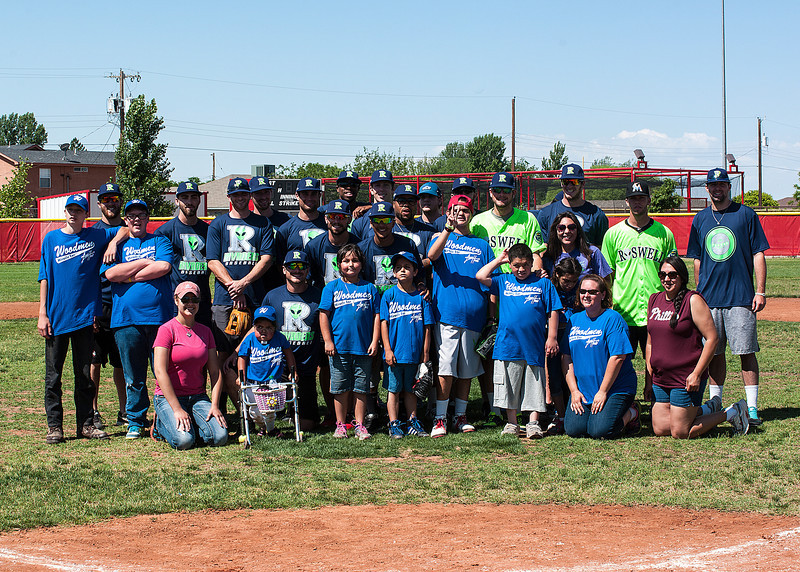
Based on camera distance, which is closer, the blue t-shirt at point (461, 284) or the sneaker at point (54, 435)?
the sneaker at point (54, 435)

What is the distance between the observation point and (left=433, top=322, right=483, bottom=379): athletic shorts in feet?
24.2

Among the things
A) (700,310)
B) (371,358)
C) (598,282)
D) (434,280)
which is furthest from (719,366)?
(371,358)

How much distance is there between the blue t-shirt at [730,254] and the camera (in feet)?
24.3

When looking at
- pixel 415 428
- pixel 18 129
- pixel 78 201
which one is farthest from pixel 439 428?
pixel 18 129

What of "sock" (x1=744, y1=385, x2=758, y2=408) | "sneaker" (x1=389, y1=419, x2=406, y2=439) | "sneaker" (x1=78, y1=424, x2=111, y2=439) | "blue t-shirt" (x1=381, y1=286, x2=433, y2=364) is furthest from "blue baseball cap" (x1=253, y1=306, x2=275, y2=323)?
"sock" (x1=744, y1=385, x2=758, y2=408)

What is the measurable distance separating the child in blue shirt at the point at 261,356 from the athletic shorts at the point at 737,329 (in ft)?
12.8

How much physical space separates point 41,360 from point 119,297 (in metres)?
5.46

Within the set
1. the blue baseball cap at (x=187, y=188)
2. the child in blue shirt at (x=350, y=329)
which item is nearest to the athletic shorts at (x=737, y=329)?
the child in blue shirt at (x=350, y=329)

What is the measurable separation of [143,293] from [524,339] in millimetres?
3401

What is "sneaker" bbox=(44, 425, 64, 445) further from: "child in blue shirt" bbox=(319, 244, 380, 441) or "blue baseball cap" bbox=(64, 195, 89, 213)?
"child in blue shirt" bbox=(319, 244, 380, 441)

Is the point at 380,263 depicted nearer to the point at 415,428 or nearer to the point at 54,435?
the point at 415,428

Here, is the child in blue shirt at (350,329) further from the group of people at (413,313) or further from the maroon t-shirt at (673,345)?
the maroon t-shirt at (673,345)

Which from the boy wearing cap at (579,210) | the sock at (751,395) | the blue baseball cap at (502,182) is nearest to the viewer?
the sock at (751,395)

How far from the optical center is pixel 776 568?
4.11 m
